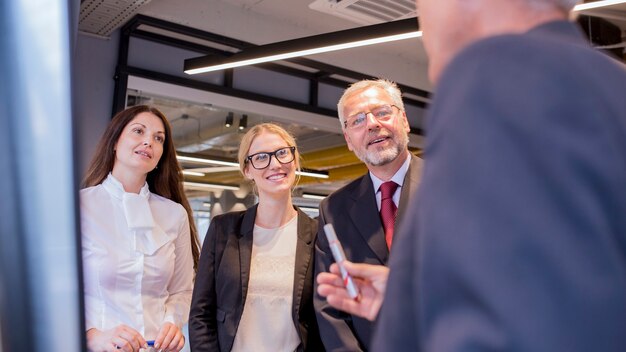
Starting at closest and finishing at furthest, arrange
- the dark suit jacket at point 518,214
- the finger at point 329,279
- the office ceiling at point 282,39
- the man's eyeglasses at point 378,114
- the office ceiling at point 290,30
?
the dark suit jacket at point 518,214 < the finger at point 329,279 < the man's eyeglasses at point 378,114 < the office ceiling at point 290,30 < the office ceiling at point 282,39

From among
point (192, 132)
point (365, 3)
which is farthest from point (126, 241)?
point (192, 132)

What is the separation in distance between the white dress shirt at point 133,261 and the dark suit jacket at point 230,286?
0.10 metres

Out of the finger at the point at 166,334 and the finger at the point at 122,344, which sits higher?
the finger at the point at 122,344

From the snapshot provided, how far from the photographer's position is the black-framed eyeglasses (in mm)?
2707

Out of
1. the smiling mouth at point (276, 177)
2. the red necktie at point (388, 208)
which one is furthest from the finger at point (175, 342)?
the red necktie at point (388, 208)

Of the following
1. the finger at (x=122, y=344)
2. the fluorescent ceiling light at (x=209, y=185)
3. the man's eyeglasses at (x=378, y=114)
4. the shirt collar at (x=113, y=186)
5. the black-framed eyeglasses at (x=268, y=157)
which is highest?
the man's eyeglasses at (x=378, y=114)

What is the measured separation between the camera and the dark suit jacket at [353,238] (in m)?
2.04

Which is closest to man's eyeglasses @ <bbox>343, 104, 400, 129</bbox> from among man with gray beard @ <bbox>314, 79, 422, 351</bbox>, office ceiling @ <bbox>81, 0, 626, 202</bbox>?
man with gray beard @ <bbox>314, 79, 422, 351</bbox>

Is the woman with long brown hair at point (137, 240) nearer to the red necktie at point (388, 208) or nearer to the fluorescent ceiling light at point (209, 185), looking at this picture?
the red necktie at point (388, 208)

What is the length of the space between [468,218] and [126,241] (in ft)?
6.84

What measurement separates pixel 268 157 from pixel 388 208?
760 millimetres

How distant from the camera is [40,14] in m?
0.41

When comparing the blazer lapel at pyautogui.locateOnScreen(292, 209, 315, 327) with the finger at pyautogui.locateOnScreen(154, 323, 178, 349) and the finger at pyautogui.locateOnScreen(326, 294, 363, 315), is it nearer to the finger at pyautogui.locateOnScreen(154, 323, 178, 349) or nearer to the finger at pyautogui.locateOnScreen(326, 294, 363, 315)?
the finger at pyautogui.locateOnScreen(154, 323, 178, 349)

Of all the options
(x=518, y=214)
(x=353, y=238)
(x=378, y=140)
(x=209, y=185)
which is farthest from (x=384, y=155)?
(x=209, y=185)
